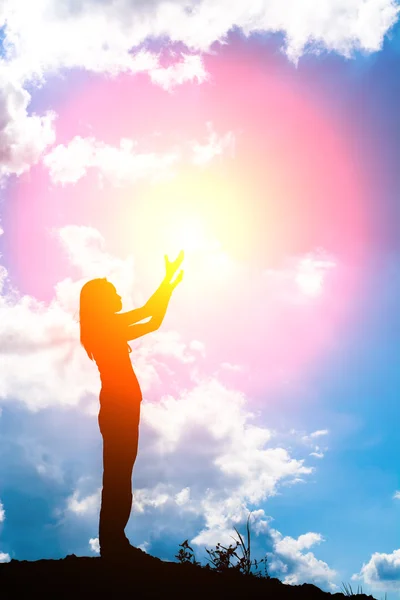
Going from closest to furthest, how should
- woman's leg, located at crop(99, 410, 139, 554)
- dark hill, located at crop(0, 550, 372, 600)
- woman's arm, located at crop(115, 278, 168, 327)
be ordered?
dark hill, located at crop(0, 550, 372, 600) < woman's leg, located at crop(99, 410, 139, 554) < woman's arm, located at crop(115, 278, 168, 327)

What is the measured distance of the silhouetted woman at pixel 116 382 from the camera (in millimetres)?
6777

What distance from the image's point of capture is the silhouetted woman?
267 inches

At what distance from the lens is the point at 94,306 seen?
25.1ft

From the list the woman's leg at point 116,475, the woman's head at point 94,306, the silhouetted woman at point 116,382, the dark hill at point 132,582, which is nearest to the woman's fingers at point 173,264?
the silhouetted woman at point 116,382

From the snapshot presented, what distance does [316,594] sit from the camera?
6543mm

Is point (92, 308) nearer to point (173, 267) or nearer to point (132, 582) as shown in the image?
point (173, 267)

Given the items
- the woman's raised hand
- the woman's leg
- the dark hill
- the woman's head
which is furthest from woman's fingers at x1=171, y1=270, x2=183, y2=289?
the dark hill

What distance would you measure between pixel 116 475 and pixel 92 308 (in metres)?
2.24

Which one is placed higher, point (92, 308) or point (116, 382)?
point (92, 308)

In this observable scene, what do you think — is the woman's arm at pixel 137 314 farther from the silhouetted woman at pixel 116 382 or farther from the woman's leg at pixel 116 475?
the woman's leg at pixel 116 475

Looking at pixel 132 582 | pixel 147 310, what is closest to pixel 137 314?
pixel 147 310

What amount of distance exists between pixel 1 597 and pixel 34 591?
1.03 ft

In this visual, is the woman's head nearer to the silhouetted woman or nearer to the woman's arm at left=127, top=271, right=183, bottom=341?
the silhouetted woman

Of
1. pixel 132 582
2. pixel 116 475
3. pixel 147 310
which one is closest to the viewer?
pixel 132 582
